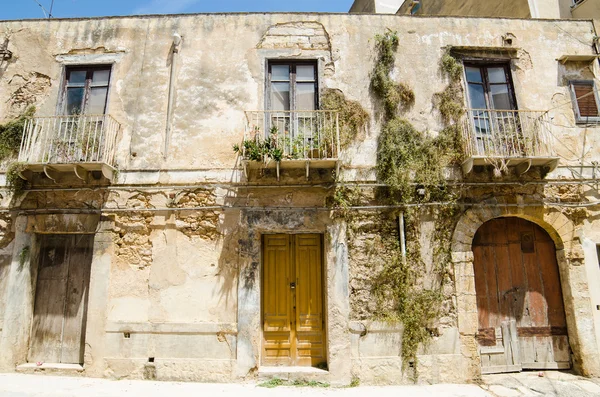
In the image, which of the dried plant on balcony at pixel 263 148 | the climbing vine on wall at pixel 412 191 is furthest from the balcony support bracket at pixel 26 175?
the climbing vine on wall at pixel 412 191

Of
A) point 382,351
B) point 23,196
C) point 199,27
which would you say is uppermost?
point 199,27

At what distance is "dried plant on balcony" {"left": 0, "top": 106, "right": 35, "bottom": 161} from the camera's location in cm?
717

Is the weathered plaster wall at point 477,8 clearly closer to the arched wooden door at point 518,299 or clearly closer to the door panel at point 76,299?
the arched wooden door at point 518,299

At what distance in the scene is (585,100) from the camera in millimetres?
7465

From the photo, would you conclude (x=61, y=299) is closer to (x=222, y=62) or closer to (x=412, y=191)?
(x=222, y=62)

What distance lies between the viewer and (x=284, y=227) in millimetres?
6680

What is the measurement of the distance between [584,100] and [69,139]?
9885mm

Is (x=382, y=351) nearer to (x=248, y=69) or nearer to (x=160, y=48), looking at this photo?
(x=248, y=69)

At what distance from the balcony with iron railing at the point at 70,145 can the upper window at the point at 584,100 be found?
348 inches

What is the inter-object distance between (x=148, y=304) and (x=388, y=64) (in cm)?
625

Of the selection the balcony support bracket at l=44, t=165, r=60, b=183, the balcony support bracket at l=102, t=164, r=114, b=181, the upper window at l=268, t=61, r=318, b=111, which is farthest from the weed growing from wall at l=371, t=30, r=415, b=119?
the balcony support bracket at l=44, t=165, r=60, b=183

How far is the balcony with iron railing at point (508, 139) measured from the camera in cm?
659

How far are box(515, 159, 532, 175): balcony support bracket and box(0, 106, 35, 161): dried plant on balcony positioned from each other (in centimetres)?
917

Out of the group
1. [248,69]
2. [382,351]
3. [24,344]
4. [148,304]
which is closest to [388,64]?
[248,69]
